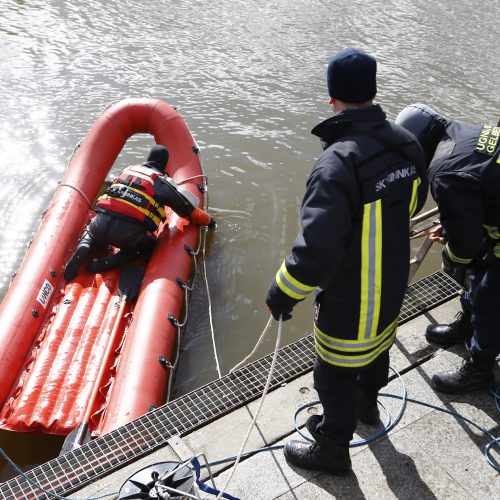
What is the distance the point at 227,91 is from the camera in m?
8.28

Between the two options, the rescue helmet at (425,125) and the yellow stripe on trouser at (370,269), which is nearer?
the yellow stripe on trouser at (370,269)

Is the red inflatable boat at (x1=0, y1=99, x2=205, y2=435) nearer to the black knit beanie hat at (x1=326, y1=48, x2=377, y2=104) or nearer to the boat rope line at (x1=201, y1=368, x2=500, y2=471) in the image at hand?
the boat rope line at (x1=201, y1=368, x2=500, y2=471)

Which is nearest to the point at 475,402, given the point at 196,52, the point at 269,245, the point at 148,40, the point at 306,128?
the point at 269,245

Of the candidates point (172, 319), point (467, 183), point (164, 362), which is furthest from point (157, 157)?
point (467, 183)

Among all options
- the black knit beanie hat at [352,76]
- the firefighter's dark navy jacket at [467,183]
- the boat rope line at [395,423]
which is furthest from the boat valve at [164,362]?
the black knit beanie hat at [352,76]

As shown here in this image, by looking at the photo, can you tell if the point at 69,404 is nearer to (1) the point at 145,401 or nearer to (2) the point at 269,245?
(1) the point at 145,401

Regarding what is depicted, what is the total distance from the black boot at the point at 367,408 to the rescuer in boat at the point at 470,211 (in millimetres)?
445

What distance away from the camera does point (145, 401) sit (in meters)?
3.34

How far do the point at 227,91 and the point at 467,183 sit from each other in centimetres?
→ 651

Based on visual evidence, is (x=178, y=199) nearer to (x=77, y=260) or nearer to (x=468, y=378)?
(x=77, y=260)

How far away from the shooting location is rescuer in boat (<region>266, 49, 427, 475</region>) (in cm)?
179

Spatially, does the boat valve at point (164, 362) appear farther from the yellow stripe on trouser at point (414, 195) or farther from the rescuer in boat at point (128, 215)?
the yellow stripe on trouser at point (414, 195)

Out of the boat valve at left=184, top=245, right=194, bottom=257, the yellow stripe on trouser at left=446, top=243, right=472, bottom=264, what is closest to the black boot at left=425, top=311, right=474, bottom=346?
the yellow stripe on trouser at left=446, top=243, right=472, bottom=264

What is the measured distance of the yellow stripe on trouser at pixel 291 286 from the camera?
1.86 metres
